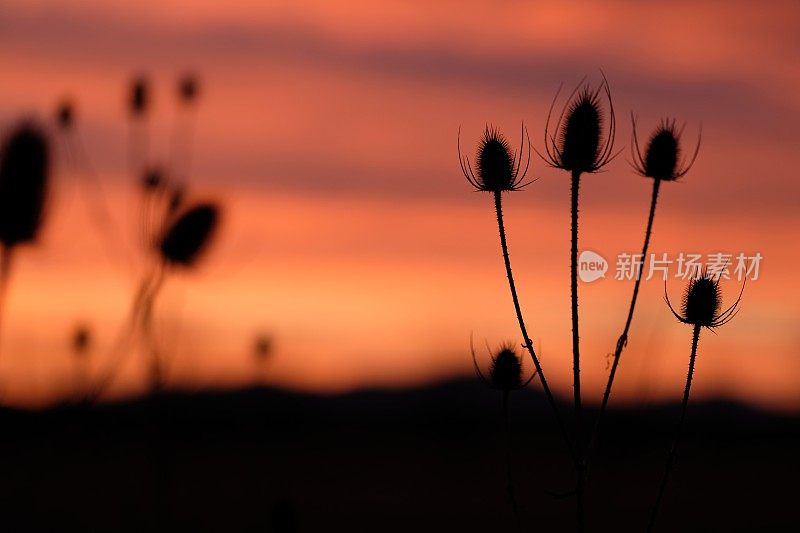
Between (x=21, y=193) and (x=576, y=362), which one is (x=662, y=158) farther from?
(x=21, y=193)

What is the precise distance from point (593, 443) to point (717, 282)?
1695 millimetres

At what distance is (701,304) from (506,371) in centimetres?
114

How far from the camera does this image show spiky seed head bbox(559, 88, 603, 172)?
5941 mm

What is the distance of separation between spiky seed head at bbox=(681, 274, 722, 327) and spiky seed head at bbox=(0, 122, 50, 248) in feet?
11.6

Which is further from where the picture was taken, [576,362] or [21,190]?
[576,362]

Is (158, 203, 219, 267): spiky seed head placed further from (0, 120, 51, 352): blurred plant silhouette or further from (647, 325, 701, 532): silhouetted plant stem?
(647, 325, 701, 532): silhouetted plant stem

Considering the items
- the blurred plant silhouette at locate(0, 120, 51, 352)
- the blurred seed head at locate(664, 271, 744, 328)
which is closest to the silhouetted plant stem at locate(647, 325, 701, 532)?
the blurred seed head at locate(664, 271, 744, 328)

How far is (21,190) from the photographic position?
4.12 metres

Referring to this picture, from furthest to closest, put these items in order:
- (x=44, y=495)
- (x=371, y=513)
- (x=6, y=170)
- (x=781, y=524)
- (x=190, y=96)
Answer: (x=371, y=513), (x=781, y=524), (x=44, y=495), (x=190, y=96), (x=6, y=170)

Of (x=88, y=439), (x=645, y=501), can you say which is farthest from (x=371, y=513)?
(x=88, y=439)

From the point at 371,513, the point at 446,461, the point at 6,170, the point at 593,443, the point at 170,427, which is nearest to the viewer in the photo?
the point at 6,170

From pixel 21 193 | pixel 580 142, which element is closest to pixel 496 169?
pixel 580 142

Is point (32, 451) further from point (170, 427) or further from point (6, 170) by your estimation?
point (170, 427)

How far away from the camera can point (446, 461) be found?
35594mm
